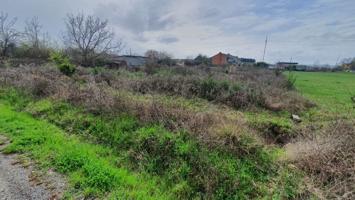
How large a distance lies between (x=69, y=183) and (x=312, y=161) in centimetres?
406

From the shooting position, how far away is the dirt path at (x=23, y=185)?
3016 mm

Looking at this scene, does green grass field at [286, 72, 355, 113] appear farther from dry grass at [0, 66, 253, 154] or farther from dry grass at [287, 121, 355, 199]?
dry grass at [0, 66, 253, 154]

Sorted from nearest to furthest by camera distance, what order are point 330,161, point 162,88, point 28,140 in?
point 330,161 < point 28,140 < point 162,88

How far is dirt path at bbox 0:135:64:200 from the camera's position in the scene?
302cm

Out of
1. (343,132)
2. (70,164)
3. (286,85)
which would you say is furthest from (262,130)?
(286,85)

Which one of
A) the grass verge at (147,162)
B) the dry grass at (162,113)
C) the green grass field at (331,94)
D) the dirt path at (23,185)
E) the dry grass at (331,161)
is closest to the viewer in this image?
the dirt path at (23,185)

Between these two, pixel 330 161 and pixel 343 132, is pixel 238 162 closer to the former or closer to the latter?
pixel 330 161

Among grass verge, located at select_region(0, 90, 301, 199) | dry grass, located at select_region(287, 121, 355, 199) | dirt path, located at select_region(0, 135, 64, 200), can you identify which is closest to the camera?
dirt path, located at select_region(0, 135, 64, 200)

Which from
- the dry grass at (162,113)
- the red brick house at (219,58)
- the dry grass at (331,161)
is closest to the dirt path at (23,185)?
the dry grass at (162,113)

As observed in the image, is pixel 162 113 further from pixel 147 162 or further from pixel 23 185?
pixel 23 185

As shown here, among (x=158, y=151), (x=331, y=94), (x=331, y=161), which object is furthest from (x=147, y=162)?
(x=331, y=94)

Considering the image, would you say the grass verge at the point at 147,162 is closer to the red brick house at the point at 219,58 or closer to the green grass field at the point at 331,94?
the green grass field at the point at 331,94

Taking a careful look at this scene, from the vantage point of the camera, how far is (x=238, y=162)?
13.7ft

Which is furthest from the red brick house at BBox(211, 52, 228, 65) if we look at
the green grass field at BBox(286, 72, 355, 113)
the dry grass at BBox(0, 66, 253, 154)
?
the dry grass at BBox(0, 66, 253, 154)
